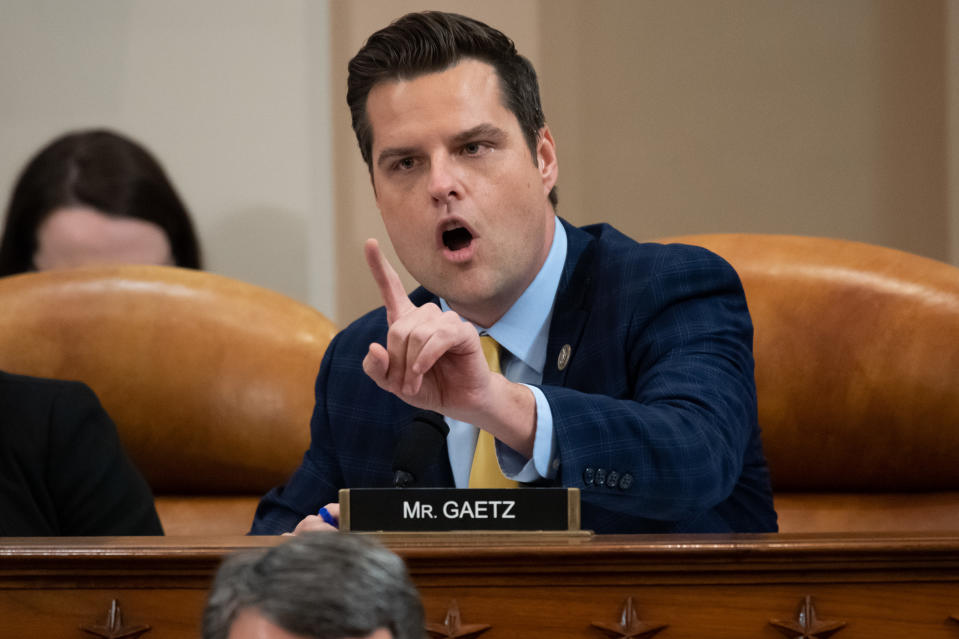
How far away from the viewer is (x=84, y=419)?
1814mm

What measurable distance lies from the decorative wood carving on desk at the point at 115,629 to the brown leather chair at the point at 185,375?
3.58ft

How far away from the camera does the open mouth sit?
148cm

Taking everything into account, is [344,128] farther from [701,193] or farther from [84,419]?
[84,419]

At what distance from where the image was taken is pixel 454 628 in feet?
3.03

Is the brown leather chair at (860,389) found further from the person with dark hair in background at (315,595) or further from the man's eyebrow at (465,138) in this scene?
the person with dark hair in background at (315,595)

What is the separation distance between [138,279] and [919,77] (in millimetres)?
1777

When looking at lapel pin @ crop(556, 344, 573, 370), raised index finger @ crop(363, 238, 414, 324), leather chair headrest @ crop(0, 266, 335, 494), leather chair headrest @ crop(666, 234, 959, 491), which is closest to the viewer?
raised index finger @ crop(363, 238, 414, 324)

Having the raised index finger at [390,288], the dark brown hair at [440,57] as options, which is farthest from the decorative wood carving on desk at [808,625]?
the dark brown hair at [440,57]

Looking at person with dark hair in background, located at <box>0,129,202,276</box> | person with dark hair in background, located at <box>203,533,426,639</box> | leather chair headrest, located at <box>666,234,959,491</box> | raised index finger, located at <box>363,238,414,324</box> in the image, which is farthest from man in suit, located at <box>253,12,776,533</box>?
person with dark hair in background, located at <box>0,129,202,276</box>

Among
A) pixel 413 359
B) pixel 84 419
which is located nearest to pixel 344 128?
pixel 84 419

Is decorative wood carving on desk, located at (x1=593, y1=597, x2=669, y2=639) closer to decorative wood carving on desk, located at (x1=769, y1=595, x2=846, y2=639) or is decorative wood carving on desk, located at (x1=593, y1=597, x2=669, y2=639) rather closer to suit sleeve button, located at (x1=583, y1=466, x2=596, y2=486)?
decorative wood carving on desk, located at (x1=769, y1=595, x2=846, y2=639)

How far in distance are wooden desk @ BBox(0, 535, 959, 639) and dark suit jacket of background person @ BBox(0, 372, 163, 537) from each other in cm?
79

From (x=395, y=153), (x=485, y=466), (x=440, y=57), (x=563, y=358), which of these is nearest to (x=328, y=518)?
(x=485, y=466)

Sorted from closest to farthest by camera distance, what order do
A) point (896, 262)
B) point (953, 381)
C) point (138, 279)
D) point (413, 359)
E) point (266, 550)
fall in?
point (266, 550)
point (413, 359)
point (953, 381)
point (896, 262)
point (138, 279)
